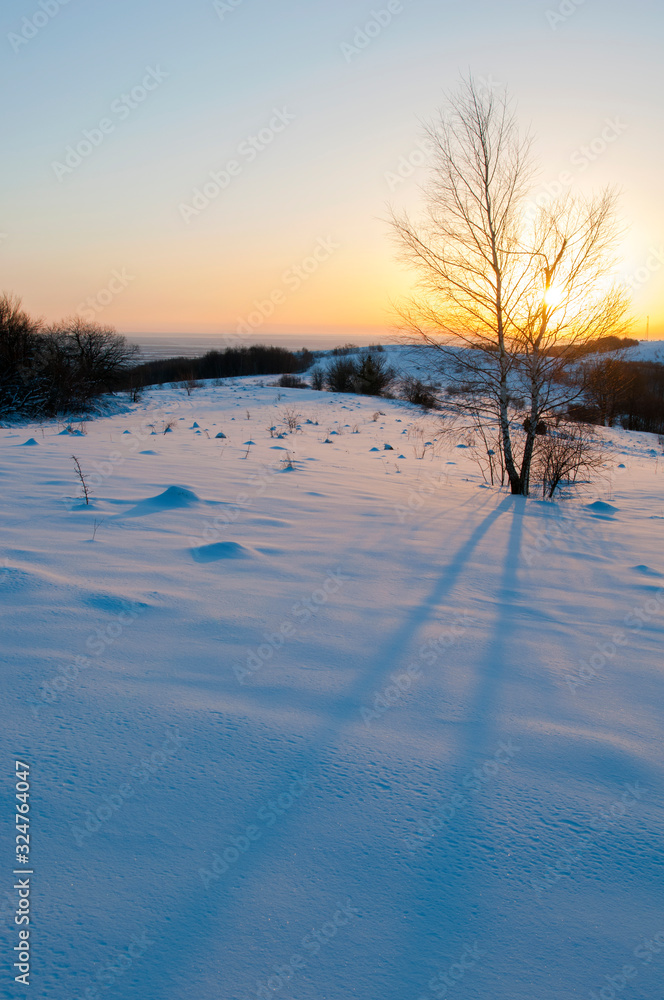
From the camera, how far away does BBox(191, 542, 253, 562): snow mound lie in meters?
3.58

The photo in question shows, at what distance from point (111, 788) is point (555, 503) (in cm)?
714

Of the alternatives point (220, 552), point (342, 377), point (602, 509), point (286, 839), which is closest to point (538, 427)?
point (602, 509)

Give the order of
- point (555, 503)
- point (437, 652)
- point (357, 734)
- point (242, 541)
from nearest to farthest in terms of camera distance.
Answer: point (357, 734) → point (437, 652) → point (242, 541) → point (555, 503)

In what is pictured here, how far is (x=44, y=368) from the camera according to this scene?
582 inches

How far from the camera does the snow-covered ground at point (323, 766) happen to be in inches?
47.0

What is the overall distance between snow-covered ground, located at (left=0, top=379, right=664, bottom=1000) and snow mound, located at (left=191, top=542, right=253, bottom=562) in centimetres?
4

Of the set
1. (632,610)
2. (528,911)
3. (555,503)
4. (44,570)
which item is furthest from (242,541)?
(555,503)

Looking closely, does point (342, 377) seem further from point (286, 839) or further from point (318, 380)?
point (286, 839)

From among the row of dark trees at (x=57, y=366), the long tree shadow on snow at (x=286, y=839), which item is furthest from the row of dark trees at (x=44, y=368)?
the long tree shadow on snow at (x=286, y=839)

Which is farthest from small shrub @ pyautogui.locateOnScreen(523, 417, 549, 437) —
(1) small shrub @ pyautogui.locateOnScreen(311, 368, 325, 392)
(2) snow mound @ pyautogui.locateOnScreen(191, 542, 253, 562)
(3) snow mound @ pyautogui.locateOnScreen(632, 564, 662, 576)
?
(1) small shrub @ pyautogui.locateOnScreen(311, 368, 325, 392)

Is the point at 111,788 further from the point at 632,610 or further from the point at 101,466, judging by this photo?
the point at 101,466

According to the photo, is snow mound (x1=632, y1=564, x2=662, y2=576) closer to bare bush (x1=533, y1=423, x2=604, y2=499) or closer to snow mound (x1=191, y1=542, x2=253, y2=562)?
snow mound (x1=191, y1=542, x2=253, y2=562)

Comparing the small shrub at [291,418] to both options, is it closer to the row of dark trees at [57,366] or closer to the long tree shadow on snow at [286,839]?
the row of dark trees at [57,366]

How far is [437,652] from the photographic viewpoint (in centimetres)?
264
